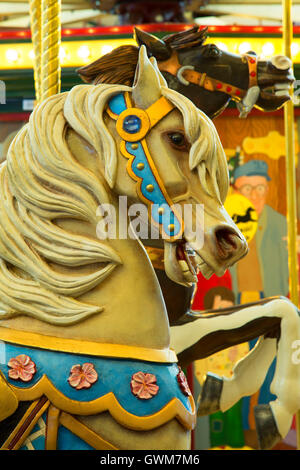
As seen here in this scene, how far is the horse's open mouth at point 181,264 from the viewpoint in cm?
123

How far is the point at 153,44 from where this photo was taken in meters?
2.38

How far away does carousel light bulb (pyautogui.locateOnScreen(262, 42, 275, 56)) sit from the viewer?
352cm

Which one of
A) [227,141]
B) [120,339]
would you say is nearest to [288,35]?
[227,141]

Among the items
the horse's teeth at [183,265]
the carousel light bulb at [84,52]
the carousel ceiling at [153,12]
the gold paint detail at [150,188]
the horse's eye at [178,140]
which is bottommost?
the horse's teeth at [183,265]

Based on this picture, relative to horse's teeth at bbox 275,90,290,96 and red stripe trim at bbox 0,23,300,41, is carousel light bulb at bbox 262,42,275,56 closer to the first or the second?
red stripe trim at bbox 0,23,300,41

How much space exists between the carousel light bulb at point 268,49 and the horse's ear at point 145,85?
237 centimetres

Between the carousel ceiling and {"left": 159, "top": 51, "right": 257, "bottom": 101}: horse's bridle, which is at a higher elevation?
the carousel ceiling

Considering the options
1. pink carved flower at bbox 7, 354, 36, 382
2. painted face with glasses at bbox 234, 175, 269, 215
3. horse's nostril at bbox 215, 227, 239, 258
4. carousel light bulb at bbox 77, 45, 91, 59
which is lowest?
painted face with glasses at bbox 234, 175, 269, 215

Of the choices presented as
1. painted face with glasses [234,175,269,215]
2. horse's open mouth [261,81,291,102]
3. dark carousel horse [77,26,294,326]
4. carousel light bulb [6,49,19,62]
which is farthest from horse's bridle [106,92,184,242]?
painted face with glasses [234,175,269,215]

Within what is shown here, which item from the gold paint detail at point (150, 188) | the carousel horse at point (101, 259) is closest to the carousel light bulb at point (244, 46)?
the carousel horse at point (101, 259)

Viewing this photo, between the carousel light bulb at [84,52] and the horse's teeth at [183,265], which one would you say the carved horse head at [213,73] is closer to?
the carousel light bulb at [84,52]

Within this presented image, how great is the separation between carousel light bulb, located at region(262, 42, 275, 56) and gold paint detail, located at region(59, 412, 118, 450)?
2.68 meters
